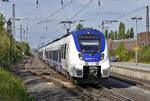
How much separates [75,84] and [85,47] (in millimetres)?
2412

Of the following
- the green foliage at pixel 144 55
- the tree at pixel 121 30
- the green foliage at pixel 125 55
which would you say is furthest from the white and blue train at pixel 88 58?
the tree at pixel 121 30

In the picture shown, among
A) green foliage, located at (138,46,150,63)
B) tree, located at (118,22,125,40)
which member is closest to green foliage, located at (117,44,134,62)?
green foliage, located at (138,46,150,63)

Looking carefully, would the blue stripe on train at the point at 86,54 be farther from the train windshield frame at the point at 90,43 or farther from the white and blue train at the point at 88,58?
the train windshield frame at the point at 90,43

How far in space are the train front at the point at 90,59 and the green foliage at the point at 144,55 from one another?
34.4 metres

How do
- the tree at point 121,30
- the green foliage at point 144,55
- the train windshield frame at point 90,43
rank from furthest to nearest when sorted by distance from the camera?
1. the tree at point 121,30
2. the green foliage at point 144,55
3. the train windshield frame at point 90,43

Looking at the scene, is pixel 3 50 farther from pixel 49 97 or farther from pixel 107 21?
pixel 49 97

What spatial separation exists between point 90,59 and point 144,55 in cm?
3634

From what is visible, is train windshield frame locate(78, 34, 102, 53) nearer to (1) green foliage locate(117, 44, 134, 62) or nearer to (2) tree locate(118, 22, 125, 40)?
(1) green foliage locate(117, 44, 134, 62)

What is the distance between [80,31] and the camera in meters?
14.8

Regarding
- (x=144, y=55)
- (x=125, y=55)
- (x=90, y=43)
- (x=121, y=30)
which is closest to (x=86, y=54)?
(x=90, y=43)

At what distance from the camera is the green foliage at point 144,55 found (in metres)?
46.8

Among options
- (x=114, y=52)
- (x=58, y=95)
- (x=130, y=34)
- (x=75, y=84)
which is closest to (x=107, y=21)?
(x=114, y=52)

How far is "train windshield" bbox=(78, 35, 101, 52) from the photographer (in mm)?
13997

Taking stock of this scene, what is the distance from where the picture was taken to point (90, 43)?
1417 cm
